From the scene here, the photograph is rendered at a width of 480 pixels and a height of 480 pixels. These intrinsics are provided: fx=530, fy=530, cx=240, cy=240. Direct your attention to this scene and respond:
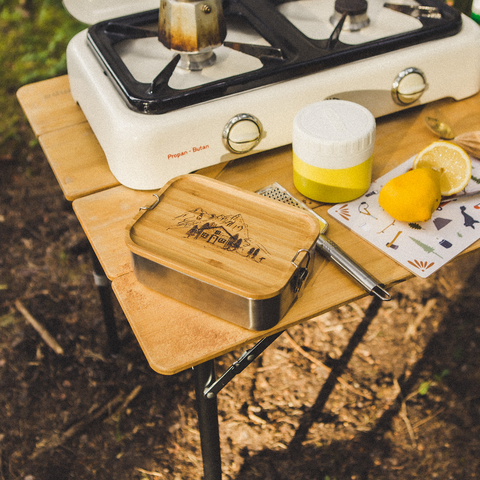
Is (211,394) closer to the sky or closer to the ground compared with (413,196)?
closer to the ground

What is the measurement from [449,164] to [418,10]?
40 centimetres

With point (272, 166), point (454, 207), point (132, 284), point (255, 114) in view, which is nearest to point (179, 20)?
point (255, 114)

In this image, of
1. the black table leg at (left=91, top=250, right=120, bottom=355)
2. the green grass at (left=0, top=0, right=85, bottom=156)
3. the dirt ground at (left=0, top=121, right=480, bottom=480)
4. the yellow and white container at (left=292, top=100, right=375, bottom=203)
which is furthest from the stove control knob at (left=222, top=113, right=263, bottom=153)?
the green grass at (left=0, top=0, right=85, bottom=156)

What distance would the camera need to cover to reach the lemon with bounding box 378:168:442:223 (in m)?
0.88

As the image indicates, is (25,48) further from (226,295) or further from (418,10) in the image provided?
(226,295)

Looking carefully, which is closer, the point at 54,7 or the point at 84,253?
the point at 84,253

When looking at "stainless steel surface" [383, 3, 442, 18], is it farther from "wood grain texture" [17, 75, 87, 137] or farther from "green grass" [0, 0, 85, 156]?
"green grass" [0, 0, 85, 156]

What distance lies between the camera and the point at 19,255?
80.6 inches

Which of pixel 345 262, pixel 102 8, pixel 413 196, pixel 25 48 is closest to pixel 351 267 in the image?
pixel 345 262

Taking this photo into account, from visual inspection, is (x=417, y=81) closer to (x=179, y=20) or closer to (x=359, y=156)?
(x=359, y=156)

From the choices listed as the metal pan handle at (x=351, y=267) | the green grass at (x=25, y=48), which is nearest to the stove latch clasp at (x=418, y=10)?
the metal pan handle at (x=351, y=267)

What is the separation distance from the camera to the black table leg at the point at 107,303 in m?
1.40

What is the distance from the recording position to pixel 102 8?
1176 mm

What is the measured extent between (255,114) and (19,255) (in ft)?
4.62
